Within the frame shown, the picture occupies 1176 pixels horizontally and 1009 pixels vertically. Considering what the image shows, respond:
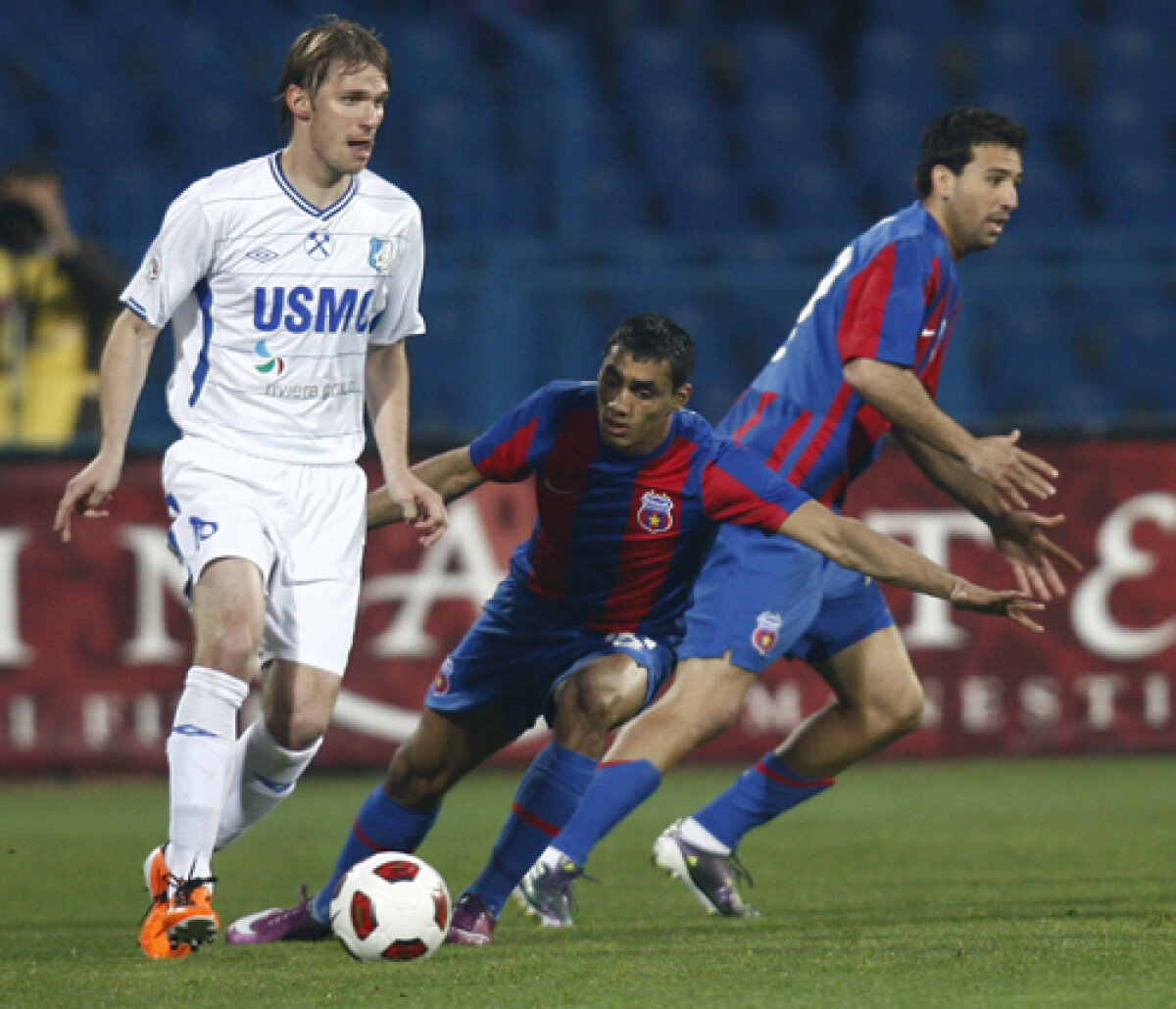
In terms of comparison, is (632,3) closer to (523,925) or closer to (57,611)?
(57,611)

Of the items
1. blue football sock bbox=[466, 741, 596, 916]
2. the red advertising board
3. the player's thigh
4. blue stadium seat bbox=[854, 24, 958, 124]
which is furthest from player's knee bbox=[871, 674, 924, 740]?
blue stadium seat bbox=[854, 24, 958, 124]

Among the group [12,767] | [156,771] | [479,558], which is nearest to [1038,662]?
[479,558]

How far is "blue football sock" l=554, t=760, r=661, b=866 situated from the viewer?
5102 millimetres

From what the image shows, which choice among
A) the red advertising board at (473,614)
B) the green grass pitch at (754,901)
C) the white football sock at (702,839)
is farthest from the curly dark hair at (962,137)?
the red advertising board at (473,614)

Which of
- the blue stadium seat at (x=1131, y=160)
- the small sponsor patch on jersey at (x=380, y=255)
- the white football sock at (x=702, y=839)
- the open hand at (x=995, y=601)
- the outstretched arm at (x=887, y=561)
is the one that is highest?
the blue stadium seat at (x=1131, y=160)

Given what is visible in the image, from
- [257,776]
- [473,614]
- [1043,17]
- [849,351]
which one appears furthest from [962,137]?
[1043,17]

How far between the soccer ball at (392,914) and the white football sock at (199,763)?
1.03 feet

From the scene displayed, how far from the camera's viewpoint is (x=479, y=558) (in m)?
8.88

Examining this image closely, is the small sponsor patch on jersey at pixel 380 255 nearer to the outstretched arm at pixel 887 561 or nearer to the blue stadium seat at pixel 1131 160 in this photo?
the outstretched arm at pixel 887 561

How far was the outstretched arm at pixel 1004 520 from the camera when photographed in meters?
5.02

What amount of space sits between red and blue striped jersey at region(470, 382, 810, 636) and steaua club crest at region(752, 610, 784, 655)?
49 cm

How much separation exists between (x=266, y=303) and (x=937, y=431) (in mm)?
1718

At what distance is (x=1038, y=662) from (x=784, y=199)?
16.7 feet

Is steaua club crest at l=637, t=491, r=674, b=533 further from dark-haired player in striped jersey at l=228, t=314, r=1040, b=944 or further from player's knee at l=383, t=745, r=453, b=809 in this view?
player's knee at l=383, t=745, r=453, b=809
